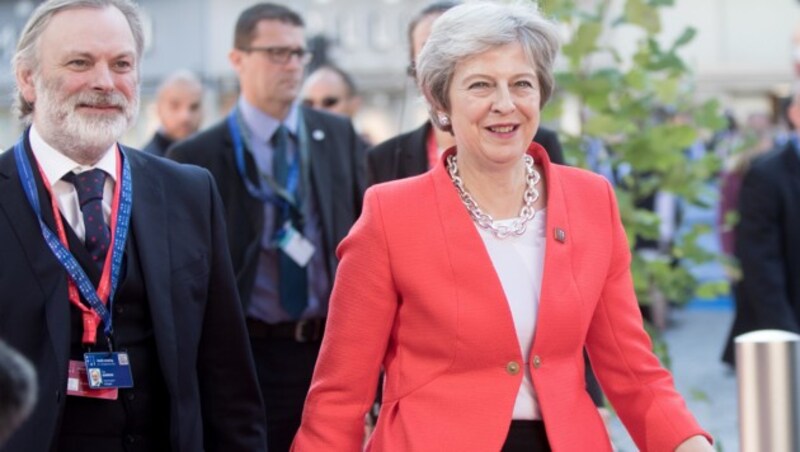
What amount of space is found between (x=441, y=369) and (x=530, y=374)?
0.73 feet

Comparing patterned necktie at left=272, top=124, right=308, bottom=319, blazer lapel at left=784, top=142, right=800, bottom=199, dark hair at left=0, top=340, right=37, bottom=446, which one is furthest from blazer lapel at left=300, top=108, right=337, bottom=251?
dark hair at left=0, top=340, right=37, bottom=446

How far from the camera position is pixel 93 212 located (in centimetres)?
410

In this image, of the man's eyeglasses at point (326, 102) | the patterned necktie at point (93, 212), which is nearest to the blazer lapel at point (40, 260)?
the patterned necktie at point (93, 212)

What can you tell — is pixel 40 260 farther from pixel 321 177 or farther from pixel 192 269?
pixel 321 177

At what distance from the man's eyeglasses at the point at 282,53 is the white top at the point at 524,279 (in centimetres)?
285

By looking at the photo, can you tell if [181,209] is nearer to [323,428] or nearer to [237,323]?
[237,323]

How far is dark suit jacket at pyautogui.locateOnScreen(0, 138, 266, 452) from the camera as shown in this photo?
3.88 m

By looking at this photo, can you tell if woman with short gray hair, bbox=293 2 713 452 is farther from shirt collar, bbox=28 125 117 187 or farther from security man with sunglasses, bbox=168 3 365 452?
security man with sunglasses, bbox=168 3 365 452

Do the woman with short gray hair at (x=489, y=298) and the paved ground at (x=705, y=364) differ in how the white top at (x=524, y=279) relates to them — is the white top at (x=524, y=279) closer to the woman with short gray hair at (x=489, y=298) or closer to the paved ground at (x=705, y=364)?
the woman with short gray hair at (x=489, y=298)

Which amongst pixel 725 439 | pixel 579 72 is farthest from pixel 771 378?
pixel 725 439

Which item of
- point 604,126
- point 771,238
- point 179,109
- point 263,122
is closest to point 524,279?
point 263,122

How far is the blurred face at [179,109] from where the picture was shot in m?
10.1

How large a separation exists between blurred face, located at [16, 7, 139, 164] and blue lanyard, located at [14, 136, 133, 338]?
4.8 inches

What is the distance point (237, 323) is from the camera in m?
4.38
